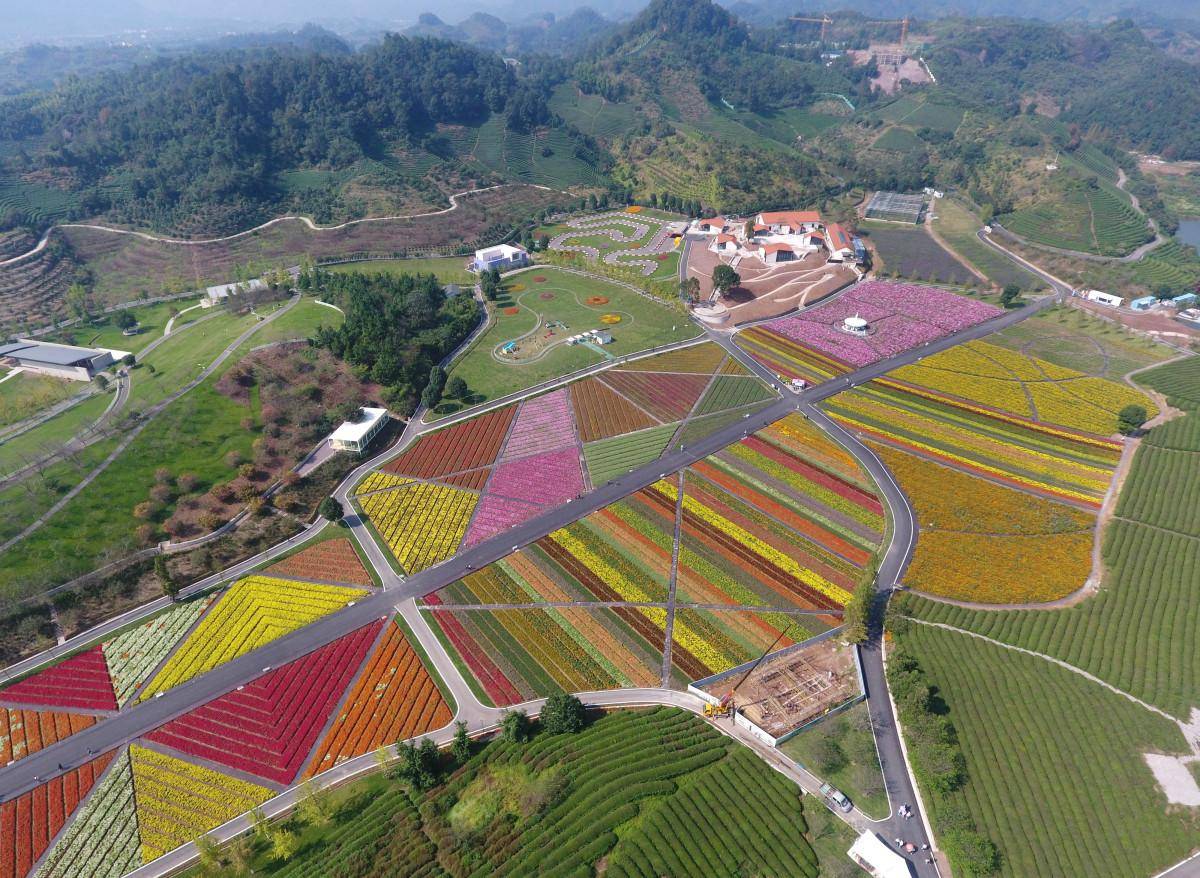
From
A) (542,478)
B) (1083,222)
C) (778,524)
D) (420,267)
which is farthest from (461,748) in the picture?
(1083,222)

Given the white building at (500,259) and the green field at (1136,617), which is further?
the white building at (500,259)

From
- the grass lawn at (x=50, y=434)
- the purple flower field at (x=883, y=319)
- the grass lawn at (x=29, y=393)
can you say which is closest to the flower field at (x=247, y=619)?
the grass lawn at (x=50, y=434)

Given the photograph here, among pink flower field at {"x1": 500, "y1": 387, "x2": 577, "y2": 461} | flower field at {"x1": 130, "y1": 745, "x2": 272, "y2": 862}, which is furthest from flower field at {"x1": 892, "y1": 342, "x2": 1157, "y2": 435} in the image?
flower field at {"x1": 130, "y1": 745, "x2": 272, "y2": 862}

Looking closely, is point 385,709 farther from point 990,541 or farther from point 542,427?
point 990,541

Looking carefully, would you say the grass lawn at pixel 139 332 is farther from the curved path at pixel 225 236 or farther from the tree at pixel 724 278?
the tree at pixel 724 278

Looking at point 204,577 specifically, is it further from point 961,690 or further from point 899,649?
point 961,690

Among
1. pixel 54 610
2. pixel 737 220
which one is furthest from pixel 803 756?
pixel 737 220

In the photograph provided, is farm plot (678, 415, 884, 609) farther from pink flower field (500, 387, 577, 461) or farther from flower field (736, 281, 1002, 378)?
flower field (736, 281, 1002, 378)
